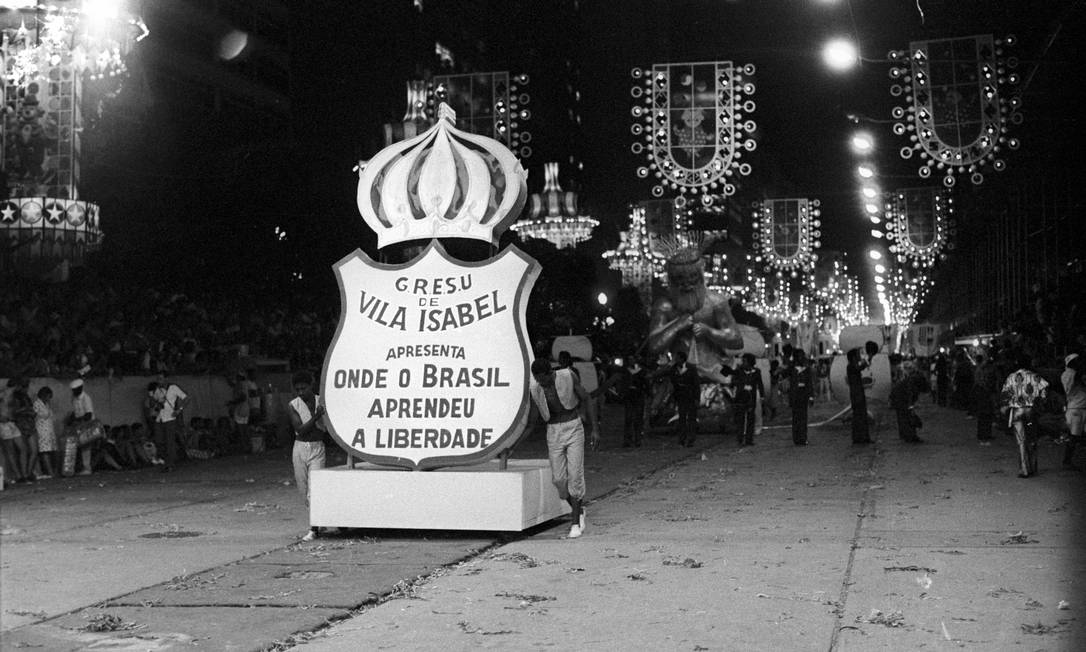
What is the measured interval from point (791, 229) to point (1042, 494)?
26.1 m

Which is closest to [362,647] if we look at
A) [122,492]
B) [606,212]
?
[122,492]

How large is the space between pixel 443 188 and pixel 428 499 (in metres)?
3.19

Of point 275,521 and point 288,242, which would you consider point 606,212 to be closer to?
point 288,242

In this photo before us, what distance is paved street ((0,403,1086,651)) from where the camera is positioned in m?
7.55

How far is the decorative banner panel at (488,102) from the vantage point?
24.8m

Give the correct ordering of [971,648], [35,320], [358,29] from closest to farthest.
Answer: [971,648]
[35,320]
[358,29]

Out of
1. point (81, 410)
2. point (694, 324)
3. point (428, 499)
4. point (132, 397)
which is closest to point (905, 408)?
point (694, 324)

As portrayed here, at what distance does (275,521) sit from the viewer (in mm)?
13602

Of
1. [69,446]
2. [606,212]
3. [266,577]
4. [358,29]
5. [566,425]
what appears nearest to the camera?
[266,577]

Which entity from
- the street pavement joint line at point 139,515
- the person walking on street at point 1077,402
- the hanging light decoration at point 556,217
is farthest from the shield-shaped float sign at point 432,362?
the hanging light decoration at point 556,217

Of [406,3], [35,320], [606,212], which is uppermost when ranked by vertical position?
[406,3]

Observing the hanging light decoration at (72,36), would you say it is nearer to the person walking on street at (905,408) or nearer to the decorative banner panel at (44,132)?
the decorative banner panel at (44,132)

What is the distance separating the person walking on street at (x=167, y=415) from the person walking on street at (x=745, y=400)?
1005 centimetres

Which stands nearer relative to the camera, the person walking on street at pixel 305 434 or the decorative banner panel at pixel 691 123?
the person walking on street at pixel 305 434
